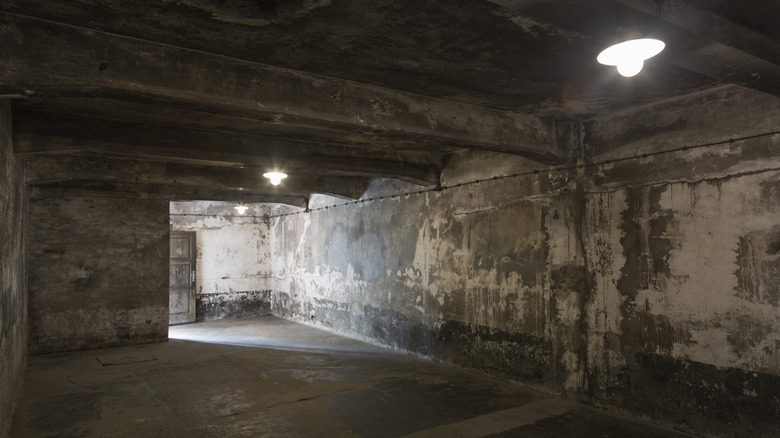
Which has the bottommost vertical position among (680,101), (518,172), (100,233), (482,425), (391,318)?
(482,425)

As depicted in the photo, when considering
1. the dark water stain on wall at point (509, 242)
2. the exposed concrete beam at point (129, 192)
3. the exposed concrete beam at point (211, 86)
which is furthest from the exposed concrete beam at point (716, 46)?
the exposed concrete beam at point (129, 192)

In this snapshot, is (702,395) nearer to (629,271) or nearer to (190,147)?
(629,271)

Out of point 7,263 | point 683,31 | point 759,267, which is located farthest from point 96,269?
point 759,267

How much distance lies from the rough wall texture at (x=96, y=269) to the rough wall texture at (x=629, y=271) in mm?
4917

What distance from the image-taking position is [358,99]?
4074 mm

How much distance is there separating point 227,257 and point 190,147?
745cm

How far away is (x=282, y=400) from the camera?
5320 mm

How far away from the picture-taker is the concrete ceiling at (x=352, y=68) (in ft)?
8.90

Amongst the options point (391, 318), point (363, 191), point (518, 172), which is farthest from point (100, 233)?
point (518, 172)

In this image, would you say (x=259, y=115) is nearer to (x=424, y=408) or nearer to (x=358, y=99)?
(x=358, y=99)

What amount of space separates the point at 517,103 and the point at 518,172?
1427 mm

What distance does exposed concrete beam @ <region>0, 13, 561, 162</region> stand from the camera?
285 centimetres

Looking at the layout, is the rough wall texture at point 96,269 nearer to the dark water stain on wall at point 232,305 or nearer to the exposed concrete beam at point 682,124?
the dark water stain on wall at point 232,305

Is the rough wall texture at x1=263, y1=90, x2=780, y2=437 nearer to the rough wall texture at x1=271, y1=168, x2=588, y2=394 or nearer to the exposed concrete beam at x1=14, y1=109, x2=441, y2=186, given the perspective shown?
the rough wall texture at x1=271, y1=168, x2=588, y2=394
